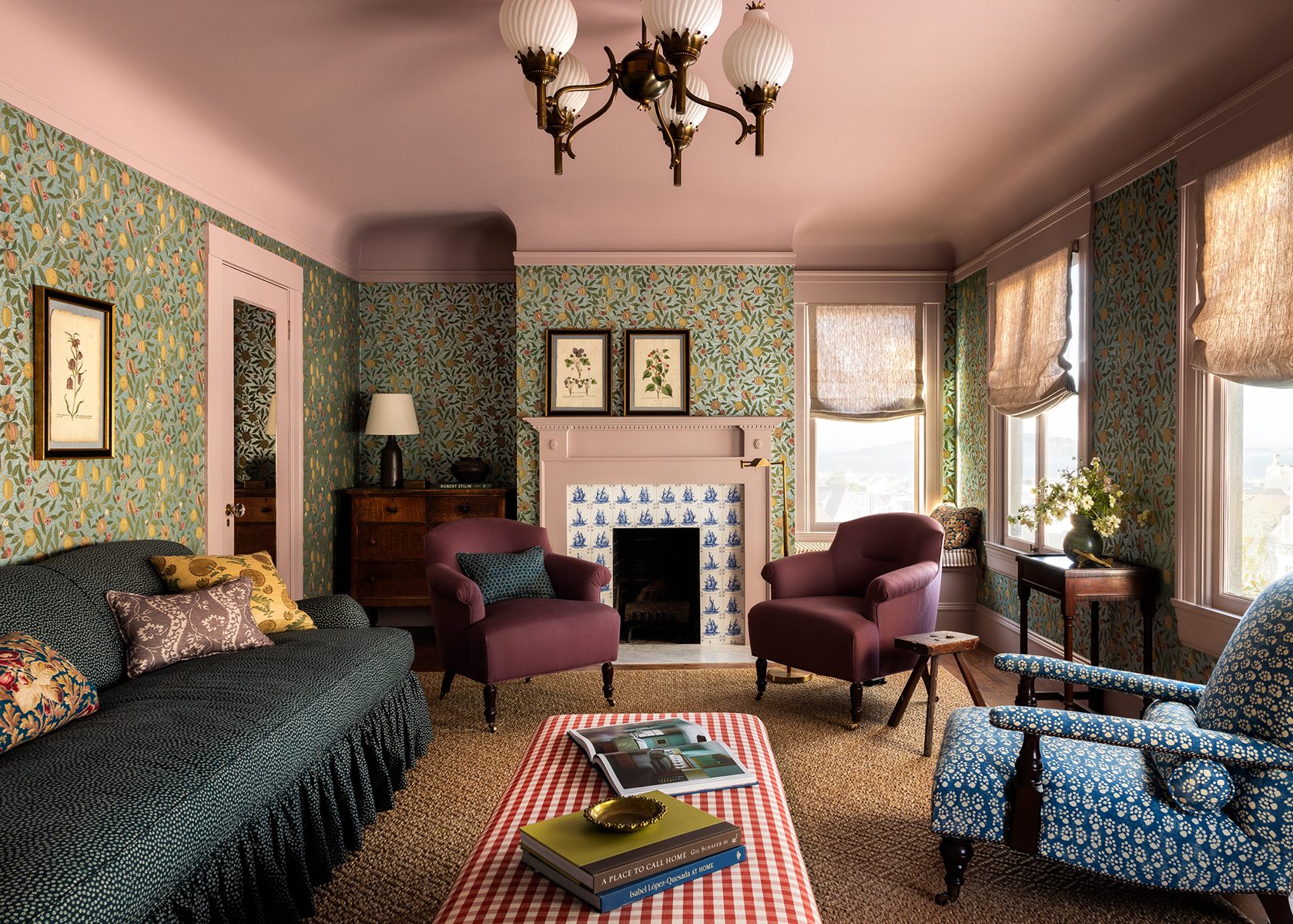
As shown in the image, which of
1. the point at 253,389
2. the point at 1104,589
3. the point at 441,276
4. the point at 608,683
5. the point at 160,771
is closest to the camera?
the point at 160,771

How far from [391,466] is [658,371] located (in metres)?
1.86

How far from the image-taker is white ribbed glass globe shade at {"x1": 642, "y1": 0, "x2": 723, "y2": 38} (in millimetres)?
1967

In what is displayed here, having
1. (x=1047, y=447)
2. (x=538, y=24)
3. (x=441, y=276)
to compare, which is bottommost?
(x=1047, y=447)

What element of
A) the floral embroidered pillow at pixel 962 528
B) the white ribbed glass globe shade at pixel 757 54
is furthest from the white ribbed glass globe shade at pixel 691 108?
the floral embroidered pillow at pixel 962 528

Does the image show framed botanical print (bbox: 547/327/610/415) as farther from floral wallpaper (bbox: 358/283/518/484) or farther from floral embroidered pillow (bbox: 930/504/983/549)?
floral embroidered pillow (bbox: 930/504/983/549)

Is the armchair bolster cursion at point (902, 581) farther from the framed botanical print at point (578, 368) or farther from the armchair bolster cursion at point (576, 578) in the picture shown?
the framed botanical print at point (578, 368)

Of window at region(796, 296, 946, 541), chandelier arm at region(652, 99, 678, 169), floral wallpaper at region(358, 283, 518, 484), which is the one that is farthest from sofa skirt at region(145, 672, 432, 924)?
window at region(796, 296, 946, 541)

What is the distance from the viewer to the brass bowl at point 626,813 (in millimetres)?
1450

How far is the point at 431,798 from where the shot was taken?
2.65 meters

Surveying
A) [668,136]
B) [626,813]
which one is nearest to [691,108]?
[668,136]

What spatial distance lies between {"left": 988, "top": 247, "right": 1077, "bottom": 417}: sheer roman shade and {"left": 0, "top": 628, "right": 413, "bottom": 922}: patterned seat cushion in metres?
3.49

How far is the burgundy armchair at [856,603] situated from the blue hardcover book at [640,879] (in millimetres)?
1967

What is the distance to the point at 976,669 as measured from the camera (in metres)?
4.28

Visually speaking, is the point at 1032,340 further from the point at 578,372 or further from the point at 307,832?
the point at 307,832
